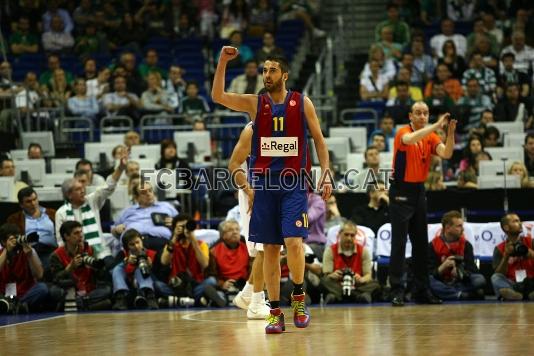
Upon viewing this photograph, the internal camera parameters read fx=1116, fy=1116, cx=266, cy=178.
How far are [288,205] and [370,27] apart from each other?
46.0 ft

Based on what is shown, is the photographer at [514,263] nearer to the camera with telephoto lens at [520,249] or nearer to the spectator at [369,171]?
the camera with telephoto lens at [520,249]

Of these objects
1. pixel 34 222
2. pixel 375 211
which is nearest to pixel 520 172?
pixel 375 211

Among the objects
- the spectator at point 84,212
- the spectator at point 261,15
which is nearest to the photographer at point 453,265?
the spectator at point 84,212

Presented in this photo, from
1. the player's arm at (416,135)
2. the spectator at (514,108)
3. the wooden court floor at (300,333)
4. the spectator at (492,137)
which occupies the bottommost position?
the wooden court floor at (300,333)

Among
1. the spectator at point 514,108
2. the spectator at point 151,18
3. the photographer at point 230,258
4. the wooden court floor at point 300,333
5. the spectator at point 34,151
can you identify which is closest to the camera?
the wooden court floor at point 300,333

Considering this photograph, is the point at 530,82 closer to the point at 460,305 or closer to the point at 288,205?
the point at 460,305

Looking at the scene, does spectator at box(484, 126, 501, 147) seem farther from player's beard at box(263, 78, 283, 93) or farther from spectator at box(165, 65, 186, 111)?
player's beard at box(263, 78, 283, 93)

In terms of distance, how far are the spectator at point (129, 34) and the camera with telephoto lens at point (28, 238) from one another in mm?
9357

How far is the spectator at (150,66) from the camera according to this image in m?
20.6

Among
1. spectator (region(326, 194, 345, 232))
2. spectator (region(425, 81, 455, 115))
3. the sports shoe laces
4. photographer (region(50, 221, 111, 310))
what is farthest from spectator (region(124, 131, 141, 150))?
the sports shoe laces

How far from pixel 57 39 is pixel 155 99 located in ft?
12.7

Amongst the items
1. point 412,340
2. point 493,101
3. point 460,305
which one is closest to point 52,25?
point 493,101

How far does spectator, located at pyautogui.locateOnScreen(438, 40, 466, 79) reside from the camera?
63.9 feet

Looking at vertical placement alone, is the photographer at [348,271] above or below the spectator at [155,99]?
below
